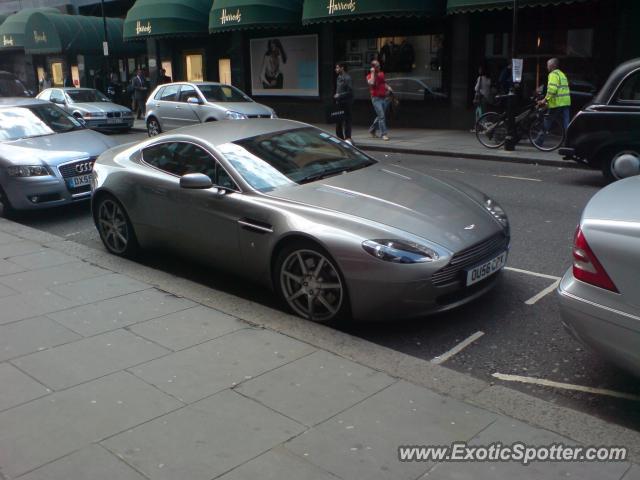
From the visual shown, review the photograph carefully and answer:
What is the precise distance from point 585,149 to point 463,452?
8.52 m

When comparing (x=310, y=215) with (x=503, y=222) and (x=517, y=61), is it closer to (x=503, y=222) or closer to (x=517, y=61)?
(x=503, y=222)

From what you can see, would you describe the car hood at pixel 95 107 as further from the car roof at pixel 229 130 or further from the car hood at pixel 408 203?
the car hood at pixel 408 203

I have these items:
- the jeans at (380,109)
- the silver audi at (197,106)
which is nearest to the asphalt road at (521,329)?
the jeans at (380,109)

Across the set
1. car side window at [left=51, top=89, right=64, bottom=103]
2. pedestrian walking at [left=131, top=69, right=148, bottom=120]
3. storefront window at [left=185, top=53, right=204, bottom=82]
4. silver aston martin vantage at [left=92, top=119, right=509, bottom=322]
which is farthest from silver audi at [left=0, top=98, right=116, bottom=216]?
storefront window at [left=185, top=53, right=204, bottom=82]

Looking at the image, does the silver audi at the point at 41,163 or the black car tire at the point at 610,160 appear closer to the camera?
the silver audi at the point at 41,163

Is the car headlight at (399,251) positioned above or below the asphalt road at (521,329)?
above

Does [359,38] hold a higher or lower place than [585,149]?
higher

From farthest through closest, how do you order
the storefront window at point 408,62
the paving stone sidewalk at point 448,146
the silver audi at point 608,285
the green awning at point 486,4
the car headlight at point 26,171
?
the storefront window at point 408,62 < the green awning at point 486,4 < the paving stone sidewalk at point 448,146 < the car headlight at point 26,171 < the silver audi at point 608,285

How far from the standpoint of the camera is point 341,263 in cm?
475

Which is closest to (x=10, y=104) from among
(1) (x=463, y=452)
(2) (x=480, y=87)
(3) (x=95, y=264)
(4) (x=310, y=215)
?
(3) (x=95, y=264)

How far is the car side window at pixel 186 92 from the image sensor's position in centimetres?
1830

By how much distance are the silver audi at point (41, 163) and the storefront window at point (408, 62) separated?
11.8 meters

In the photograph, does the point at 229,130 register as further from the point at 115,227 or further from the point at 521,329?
the point at 521,329

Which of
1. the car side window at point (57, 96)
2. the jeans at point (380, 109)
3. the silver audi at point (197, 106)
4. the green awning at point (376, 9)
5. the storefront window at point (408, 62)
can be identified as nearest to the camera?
the jeans at point (380, 109)
